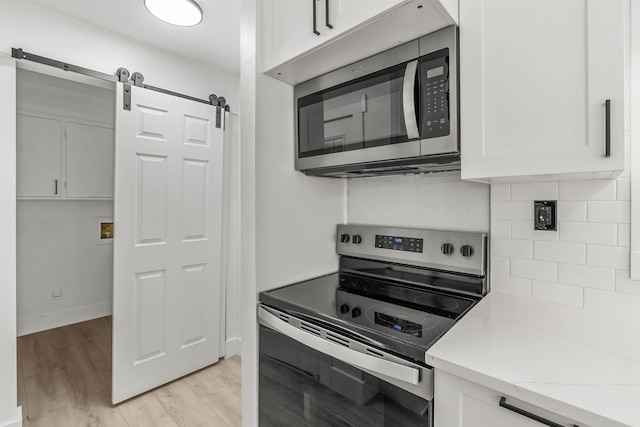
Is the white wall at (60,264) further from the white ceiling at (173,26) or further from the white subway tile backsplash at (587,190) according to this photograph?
the white subway tile backsplash at (587,190)

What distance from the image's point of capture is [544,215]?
119cm

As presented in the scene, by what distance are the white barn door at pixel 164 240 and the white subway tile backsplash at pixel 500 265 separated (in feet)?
6.62

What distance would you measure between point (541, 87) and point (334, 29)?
2.23 ft

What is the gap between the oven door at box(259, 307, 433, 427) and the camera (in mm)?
876

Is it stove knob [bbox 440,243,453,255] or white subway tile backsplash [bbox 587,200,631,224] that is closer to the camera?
white subway tile backsplash [bbox 587,200,631,224]

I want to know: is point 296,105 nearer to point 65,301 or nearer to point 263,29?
point 263,29

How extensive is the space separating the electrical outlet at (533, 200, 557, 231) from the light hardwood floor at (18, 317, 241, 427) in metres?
1.95

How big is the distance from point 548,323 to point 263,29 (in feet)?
5.09

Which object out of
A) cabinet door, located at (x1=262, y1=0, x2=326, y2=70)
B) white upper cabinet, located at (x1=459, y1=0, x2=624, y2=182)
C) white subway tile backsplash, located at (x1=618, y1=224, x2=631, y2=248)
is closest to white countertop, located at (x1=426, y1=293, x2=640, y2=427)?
white subway tile backsplash, located at (x1=618, y1=224, x2=631, y2=248)

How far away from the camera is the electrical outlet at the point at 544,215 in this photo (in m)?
1.18

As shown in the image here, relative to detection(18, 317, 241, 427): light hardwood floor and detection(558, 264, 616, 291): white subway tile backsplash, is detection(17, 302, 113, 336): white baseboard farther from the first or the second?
detection(558, 264, 616, 291): white subway tile backsplash

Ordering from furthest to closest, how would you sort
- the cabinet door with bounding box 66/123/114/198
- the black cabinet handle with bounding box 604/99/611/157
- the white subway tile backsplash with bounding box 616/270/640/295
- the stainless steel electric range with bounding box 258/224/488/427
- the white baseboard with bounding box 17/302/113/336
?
the cabinet door with bounding box 66/123/114/198 < the white baseboard with bounding box 17/302/113/336 < the white subway tile backsplash with bounding box 616/270/640/295 < the stainless steel electric range with bounding box 258/224/488/427 < the black cabinet handle with bounding box 604/99/611/157

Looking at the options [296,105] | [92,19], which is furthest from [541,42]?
[92,19]

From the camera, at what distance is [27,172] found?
125 inches
